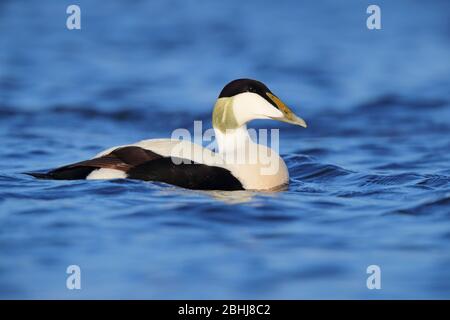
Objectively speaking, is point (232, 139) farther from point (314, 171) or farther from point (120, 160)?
point (314, 171)

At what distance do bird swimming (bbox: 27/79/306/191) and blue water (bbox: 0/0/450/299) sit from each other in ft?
0.47

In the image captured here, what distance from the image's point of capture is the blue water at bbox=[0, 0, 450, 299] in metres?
6.67

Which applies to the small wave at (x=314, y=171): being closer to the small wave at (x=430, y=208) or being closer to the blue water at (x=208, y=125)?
the blue water at (x=208, y=125)

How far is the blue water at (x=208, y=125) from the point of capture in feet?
21.9

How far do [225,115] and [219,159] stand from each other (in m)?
0.52

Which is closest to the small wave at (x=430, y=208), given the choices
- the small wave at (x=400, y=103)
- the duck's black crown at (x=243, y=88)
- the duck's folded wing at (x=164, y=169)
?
the duck's folded wing at (x=164, y=169)

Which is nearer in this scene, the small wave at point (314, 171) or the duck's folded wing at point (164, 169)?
the duck's folded wing at point (164, 169)

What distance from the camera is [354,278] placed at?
6.56m

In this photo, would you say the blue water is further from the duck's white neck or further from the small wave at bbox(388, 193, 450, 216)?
the duck's white neck

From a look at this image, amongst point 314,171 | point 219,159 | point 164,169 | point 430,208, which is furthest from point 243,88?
point 430,208
